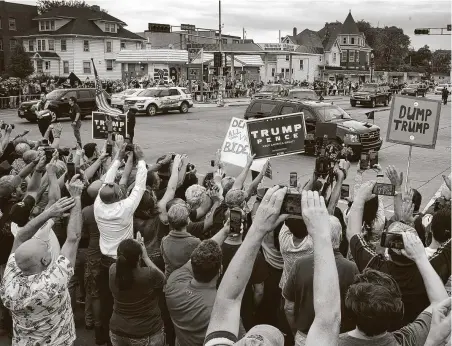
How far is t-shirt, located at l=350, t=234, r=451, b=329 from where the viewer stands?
11.7 feet

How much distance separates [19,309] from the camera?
3547 millimetres

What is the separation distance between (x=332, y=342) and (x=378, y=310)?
0.47 m

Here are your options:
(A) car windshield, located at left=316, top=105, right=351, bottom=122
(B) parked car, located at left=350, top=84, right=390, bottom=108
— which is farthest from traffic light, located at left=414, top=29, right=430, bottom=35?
(A) car windshield, located at left=316, top=105, right=351, bottom=122

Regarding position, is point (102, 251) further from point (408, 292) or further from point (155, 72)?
point (155, 72)

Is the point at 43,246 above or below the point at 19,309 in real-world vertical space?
above

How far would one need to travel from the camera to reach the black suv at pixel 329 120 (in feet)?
56.1

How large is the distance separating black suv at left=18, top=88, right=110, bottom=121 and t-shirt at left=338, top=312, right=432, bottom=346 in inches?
944

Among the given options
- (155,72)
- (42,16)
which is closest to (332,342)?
(155,72)

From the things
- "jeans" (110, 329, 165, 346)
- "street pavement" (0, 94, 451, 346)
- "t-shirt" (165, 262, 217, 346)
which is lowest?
"street pavement" (0, 94, 451, 346)

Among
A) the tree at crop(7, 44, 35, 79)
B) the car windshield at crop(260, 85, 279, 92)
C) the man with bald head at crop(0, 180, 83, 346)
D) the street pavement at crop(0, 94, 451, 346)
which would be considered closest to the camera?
the man with bald head at crop(0, 180, 83, 346)

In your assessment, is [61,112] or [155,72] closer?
[61,112]

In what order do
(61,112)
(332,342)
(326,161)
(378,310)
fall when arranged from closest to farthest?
(332,342) → (378,310) → (326,161) → (61,112)

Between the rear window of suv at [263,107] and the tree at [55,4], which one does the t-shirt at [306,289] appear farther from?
the tree at [55,4]

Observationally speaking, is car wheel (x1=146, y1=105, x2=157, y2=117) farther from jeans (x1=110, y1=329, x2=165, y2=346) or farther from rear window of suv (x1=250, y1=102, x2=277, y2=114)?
jeans (x1=110, y1=329, x2=165, y2=346)
